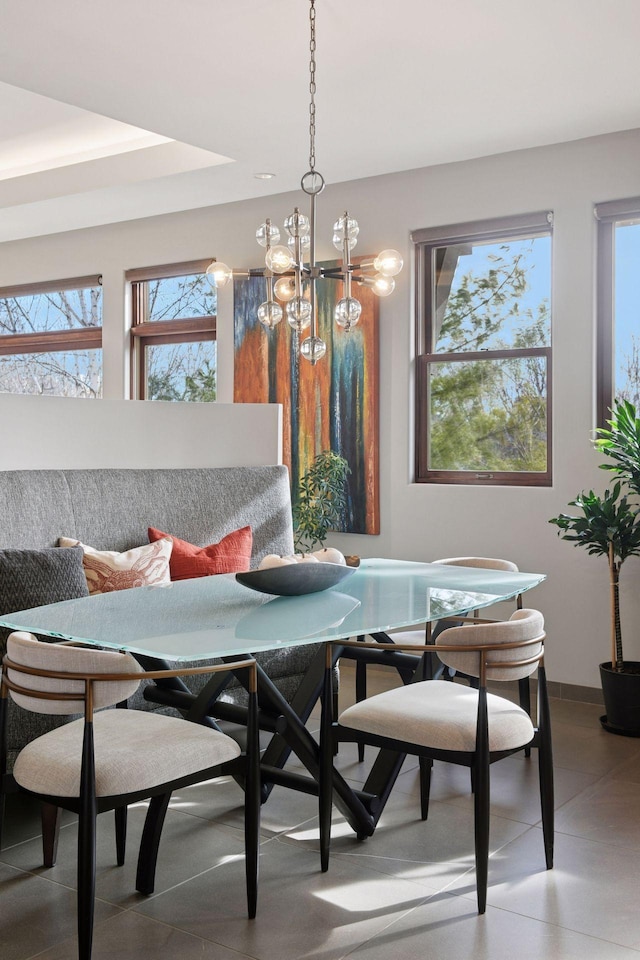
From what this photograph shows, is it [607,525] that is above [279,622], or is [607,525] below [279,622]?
above

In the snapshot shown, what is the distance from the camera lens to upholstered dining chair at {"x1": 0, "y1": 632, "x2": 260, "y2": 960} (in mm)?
2150

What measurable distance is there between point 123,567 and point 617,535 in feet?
7.17

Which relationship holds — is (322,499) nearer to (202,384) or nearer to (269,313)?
(202,384)

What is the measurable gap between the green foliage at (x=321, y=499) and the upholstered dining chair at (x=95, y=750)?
3009 mm

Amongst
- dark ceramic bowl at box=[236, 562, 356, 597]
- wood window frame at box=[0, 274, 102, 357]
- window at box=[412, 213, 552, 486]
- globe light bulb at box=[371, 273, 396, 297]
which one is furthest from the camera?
wood window frame at box=[0, 274, 102, 357]

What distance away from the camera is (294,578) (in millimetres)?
2980

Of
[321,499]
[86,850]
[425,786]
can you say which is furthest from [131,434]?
[86,850]

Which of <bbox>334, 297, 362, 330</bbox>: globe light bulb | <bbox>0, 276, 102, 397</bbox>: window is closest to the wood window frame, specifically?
<bbox>0, 276, 102, 397</bbox>: window

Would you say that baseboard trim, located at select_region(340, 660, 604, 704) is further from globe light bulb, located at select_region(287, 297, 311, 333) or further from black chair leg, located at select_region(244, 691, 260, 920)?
black chair leg, located at select_region(244, 691, 260, 920)

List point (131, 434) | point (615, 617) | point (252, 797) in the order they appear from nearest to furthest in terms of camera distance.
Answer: point (252, 797), point (615, 617), point (131, 434)

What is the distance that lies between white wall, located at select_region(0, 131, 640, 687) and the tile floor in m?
1.35

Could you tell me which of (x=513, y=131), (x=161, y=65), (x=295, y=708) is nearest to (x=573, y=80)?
(x=513, y=131)

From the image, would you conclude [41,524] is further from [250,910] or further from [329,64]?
[329,64]

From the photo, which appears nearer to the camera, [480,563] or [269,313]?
[269,313]
